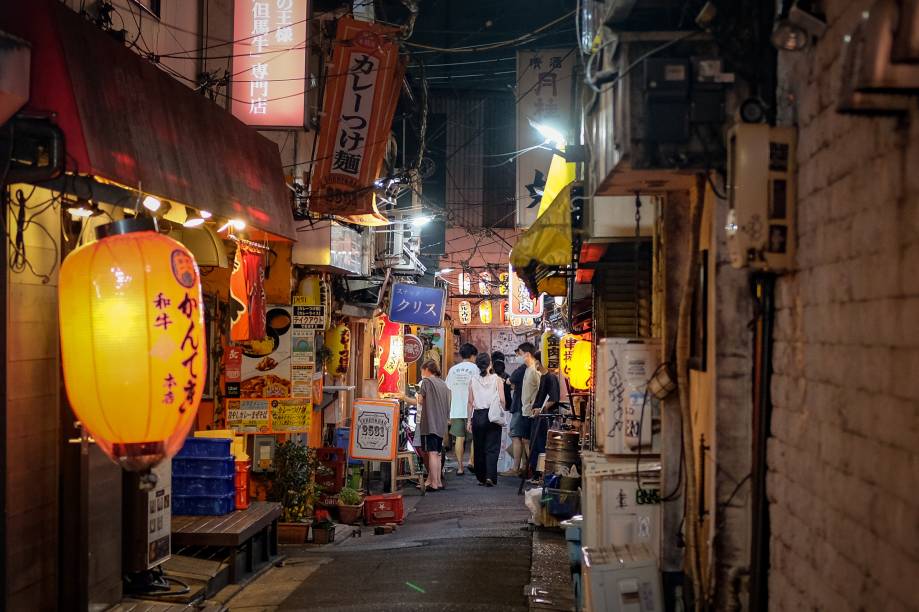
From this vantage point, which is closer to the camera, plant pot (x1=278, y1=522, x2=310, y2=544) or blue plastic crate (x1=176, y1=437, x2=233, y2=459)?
blue plastic crate (x1=176, y1=437, x2=233, y2=459)

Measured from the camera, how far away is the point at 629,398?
9.18 meters

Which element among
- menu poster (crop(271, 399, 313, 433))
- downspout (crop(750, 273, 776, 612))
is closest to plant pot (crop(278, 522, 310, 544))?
menu poster (crop(271, 399, 313, 433))

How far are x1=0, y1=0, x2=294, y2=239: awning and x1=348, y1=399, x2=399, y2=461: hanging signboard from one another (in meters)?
6.38

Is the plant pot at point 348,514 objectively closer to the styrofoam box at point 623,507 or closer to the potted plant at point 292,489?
the potted plant at point 292,489

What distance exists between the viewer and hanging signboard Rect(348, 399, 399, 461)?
18.5 metres

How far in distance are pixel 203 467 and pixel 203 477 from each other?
14 centimetres

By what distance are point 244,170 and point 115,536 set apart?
5.08 meters


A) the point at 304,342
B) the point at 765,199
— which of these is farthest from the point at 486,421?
the point at 765,199

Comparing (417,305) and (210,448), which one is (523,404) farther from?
(210,448)

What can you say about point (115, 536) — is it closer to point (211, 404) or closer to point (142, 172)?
point (142, 172)

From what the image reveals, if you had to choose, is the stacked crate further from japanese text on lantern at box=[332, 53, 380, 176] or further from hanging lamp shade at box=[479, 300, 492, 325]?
hanging lamp shade at box=[479, 300, 492, 325]

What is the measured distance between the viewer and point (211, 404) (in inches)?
664

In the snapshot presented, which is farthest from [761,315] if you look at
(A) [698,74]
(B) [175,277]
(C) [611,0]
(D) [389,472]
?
(D) [389,472]

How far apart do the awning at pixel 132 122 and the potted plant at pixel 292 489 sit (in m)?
4.81
